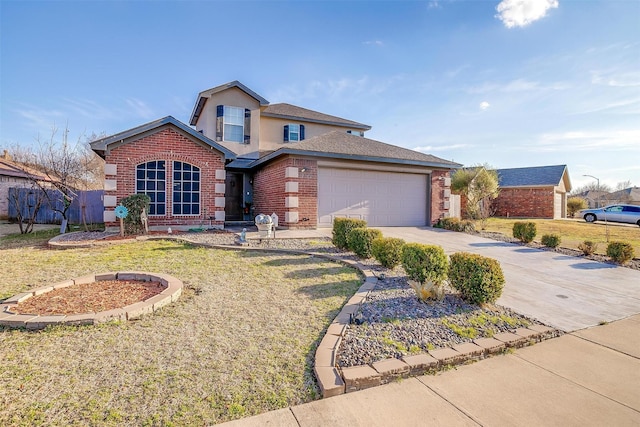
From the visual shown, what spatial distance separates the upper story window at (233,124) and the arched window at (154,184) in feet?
15.7

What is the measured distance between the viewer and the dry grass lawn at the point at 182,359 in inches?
88.3

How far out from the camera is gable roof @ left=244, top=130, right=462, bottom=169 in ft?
37.5

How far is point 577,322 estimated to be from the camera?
14.0ft

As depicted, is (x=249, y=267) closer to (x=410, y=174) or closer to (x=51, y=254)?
(x=51, y=254)

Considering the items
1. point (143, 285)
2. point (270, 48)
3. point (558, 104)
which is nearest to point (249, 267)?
point (143, 285)

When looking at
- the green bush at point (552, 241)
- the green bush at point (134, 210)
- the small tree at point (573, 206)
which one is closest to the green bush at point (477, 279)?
the green bush at point (552, 241)

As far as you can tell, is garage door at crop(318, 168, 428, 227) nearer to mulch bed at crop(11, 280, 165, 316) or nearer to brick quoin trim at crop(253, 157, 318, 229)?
brick quoin trim at crop(253, 157, 318, 229)

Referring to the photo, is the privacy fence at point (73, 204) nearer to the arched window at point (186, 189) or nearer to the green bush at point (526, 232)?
the arched window at point (186, 189)

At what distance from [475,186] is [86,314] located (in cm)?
2060

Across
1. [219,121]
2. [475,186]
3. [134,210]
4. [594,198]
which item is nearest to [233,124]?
[219,121]

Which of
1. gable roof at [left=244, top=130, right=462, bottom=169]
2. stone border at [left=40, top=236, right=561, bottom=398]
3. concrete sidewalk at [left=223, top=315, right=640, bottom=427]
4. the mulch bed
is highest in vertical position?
gable roof at [left=244, top=130, right=462, bottom=169]

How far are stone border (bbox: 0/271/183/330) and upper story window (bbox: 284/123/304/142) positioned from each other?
44.5ft

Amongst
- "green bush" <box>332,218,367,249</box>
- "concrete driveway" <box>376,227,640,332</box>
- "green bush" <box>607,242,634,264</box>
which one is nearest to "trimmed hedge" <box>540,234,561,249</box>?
"concrete driveway" <box>376,227,640,332</box>

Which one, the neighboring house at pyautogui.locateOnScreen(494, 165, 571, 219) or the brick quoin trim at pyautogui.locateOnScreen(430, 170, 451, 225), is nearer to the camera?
the brick quoin trim at pyautogui.locateOnScreen(430, 170, 451, 225)
